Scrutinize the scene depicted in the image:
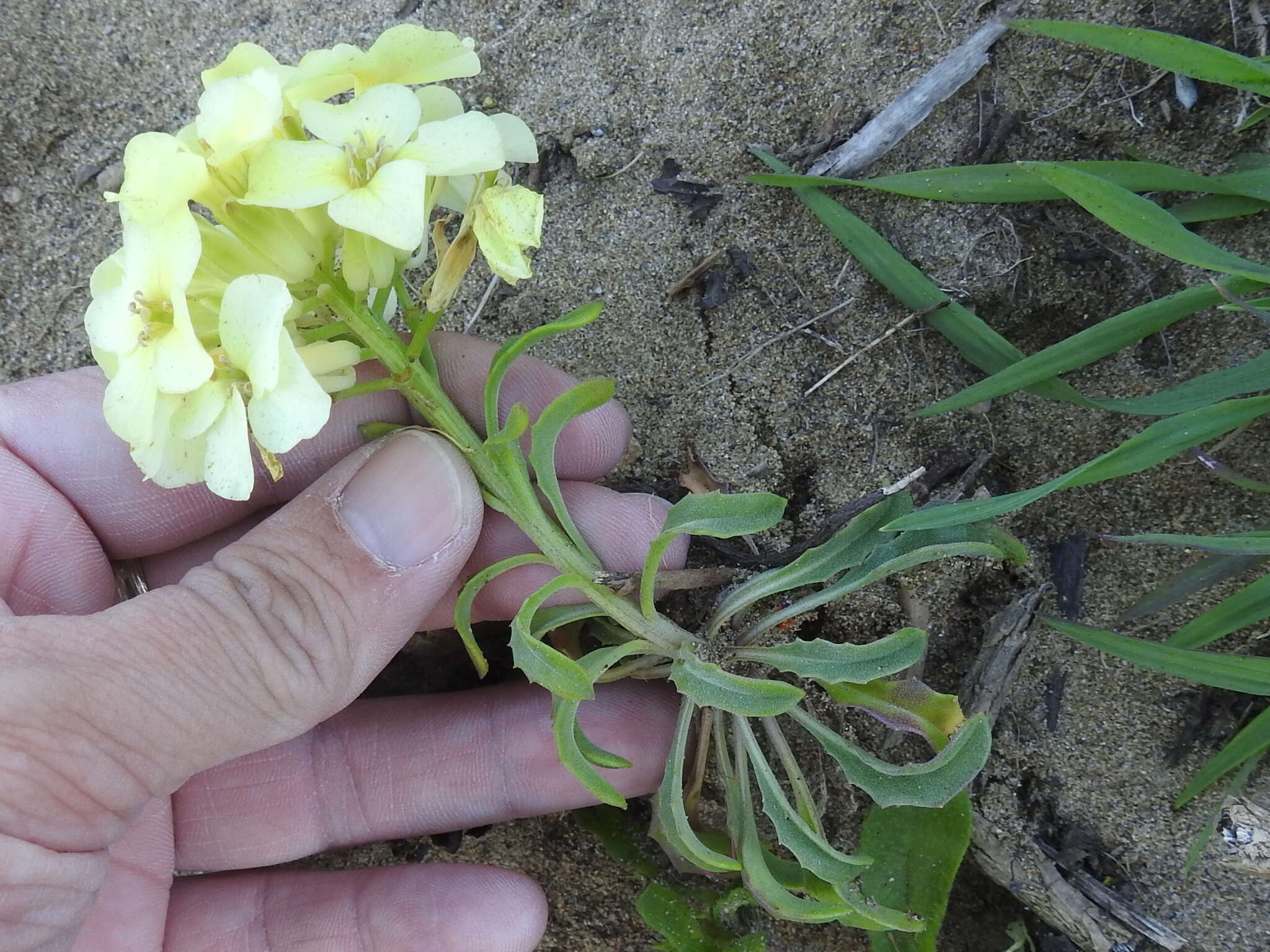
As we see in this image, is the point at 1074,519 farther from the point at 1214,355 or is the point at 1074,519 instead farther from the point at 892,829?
the point at 892,829

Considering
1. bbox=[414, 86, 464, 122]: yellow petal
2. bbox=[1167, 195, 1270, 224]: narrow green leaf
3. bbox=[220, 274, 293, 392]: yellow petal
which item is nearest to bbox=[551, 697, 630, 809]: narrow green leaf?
bbox=[220, 274, 293, 392]: yellow petal

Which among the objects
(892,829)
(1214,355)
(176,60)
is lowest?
(892,829)

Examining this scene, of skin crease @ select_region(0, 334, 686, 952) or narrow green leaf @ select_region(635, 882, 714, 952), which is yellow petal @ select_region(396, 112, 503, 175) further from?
narrow green leaf @ select_region(635, 882, 714, 952)

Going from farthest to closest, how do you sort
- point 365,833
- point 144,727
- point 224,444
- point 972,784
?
point 365,833, point 972,784, point 144,727, point 224,444

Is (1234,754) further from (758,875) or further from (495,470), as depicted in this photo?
(495,470)

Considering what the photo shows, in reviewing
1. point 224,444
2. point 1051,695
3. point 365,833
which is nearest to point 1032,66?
point 1051,695
